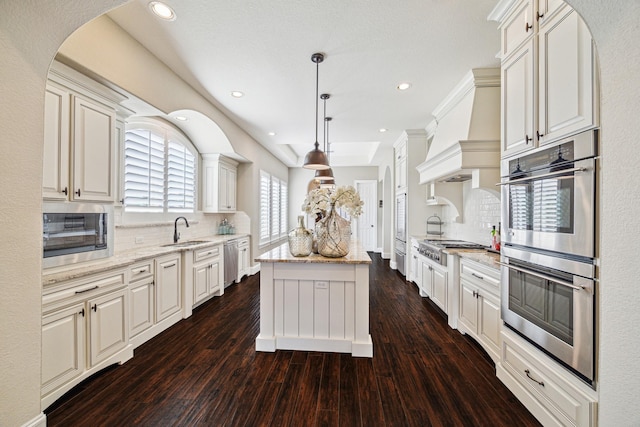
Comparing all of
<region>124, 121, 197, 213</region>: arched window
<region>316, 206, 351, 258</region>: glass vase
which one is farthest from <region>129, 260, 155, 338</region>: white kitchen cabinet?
<region>316, 206, 351, 258</region>: glass vase

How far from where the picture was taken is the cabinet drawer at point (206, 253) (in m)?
3.54

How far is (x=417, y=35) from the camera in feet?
7.76

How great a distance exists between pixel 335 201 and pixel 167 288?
7.26 ft

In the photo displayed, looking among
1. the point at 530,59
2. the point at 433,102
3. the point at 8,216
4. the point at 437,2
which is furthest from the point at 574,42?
the point at 8,216

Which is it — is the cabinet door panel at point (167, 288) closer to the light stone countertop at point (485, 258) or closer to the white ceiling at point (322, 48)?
the white ceiling at point (322, 48)

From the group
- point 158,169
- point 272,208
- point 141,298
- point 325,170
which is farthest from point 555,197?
point 272,208

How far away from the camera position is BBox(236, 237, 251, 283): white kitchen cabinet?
5117 mm

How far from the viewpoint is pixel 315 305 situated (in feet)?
8.18

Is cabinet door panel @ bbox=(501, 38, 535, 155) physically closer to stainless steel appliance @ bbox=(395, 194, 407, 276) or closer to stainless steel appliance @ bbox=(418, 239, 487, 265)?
stainless steel appliance @ bbox=(418, 239, 487, 265)

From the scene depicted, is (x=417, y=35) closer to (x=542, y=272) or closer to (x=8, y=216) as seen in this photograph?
(x=542, y=272)

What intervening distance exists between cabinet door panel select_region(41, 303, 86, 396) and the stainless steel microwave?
15.3 inches

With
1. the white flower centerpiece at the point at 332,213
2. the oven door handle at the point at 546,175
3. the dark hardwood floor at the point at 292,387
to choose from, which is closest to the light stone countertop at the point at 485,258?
the oven door handle at the point at 546,175

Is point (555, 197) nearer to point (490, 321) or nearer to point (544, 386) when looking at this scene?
point (544, 386)

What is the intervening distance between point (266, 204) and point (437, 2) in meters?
5.43
